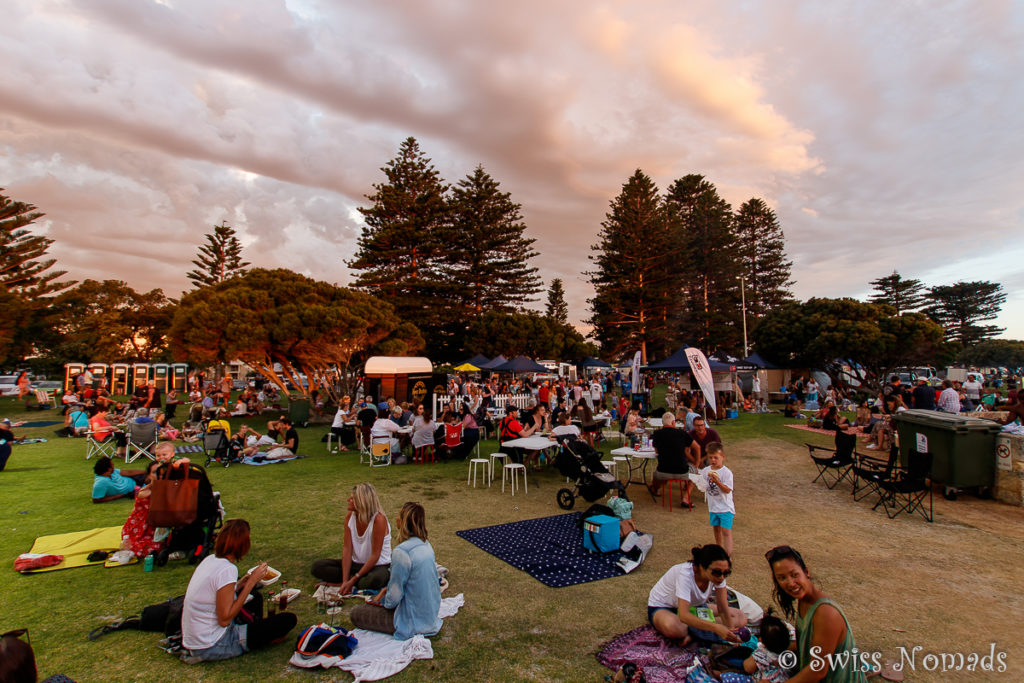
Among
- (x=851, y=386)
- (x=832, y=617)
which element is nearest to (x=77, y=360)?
(x=832, y=617)

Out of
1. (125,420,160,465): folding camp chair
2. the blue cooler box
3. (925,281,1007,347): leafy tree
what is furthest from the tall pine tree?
(925,281,1007,347): leafy tree

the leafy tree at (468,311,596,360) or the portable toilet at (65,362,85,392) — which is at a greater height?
the leafy tree at (468,311,596,360)

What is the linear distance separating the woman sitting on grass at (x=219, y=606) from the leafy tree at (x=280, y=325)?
534 inches

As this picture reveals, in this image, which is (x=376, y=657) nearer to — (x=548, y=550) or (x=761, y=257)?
(x=548, y=550)

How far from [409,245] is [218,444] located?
2663 cm

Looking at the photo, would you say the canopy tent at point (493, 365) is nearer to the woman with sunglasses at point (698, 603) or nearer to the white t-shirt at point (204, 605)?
the woman with sunglasses at point (698, 603)

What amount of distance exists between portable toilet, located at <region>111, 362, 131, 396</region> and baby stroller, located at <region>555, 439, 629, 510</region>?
86.2ft

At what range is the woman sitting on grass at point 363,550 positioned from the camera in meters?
3.96

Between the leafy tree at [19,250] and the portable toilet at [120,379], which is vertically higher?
the leafy tree at [19,250]

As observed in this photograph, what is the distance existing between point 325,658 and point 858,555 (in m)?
4.98

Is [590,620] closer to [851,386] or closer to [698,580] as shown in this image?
[698,580]

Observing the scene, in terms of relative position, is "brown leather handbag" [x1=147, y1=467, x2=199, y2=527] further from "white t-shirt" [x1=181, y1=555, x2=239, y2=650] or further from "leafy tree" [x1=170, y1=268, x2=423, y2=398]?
"leafy tree" [x1=170, y1=268, x2=423, y2=398]

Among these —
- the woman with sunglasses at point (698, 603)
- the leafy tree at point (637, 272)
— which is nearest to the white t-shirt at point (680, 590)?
the woman with sunglasses at point (698, 603)

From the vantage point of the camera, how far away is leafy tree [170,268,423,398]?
15.1 m
